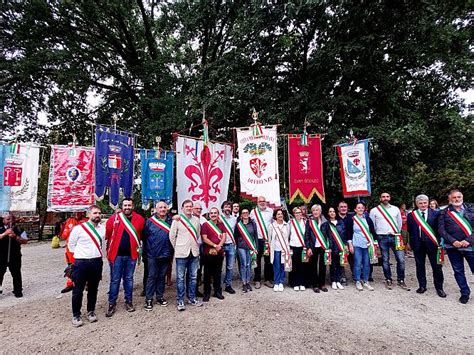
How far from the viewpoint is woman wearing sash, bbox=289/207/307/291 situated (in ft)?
17.5

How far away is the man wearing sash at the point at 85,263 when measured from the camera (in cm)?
386

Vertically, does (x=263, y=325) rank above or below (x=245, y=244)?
below

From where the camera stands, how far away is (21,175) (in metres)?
5.48

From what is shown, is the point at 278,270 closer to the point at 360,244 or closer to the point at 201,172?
the point at 360,244

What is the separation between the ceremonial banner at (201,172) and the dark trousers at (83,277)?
2195mm

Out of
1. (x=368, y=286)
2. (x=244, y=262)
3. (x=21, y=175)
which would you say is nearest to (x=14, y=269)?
(x=21, y=175)

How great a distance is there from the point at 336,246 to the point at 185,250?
3091mm

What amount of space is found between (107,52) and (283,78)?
25.6 feet

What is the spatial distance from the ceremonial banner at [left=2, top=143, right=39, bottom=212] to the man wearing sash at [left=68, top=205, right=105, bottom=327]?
2.41 m

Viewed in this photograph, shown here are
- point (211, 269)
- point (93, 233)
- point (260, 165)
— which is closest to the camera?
point (93, 233)

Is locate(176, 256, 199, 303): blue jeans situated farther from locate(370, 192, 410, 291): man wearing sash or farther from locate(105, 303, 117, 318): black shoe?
locate(370, 192, 410, 291): man wearing sash

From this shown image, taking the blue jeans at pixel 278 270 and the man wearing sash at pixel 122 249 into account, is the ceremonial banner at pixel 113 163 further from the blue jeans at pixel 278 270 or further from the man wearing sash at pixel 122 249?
the blue jeans at pixel 278 270

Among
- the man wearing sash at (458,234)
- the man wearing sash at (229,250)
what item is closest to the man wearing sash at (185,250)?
the man wearing sash at (229,250)

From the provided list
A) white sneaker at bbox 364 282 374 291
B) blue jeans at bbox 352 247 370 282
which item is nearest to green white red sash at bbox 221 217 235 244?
blue jeans at bbox 352 247 370 282
